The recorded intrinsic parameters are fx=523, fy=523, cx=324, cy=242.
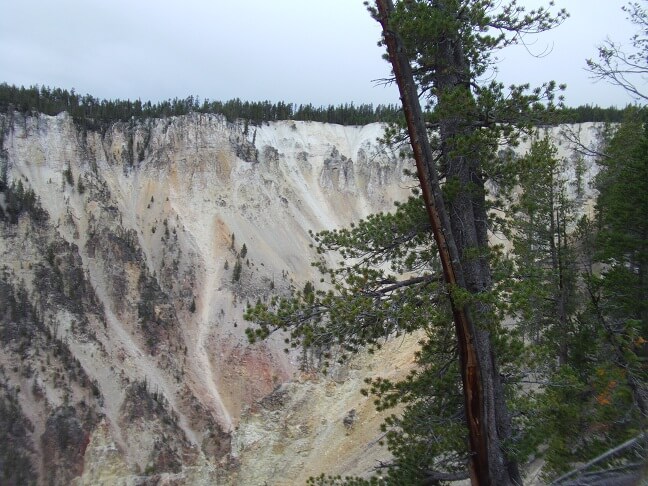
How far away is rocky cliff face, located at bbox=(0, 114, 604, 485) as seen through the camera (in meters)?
24.1

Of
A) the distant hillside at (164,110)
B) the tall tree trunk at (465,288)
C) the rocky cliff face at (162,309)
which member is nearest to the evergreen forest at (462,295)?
the tall tree trunk at (465,288)

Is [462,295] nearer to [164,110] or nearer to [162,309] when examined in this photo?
[162,309]

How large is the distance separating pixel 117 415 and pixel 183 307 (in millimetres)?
9716

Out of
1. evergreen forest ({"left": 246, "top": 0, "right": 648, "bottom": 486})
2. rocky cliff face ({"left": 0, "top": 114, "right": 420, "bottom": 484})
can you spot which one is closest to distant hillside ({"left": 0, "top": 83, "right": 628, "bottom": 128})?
rocky cliff face ({"left": 0, "top": 114, "right": 420, "bottom": 484})

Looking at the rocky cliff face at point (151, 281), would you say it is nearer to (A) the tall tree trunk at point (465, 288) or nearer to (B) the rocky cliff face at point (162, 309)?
(B) the rocky cliff face at point (162, 309)

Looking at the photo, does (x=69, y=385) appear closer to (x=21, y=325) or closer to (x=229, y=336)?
(x=21, y=325)

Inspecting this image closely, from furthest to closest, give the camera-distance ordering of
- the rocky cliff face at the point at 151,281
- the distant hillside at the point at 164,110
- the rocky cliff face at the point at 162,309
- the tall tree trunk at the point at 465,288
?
the distant hillside at the point at 164,110, the rocky cliff face at the point at 151,281, the rocky cliff face at the point at 162,309, the tall tree trunk at the point at 465,288

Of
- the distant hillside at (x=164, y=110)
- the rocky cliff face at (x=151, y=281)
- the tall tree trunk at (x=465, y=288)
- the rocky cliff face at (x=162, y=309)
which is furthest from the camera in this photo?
the distant hillside at (x=164, y=110)

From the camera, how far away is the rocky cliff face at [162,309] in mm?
24141

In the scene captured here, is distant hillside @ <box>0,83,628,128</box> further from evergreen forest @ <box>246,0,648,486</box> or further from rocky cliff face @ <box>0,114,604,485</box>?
evergreen forest @ <box>246,0,648,486</box>

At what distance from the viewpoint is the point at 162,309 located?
111ft

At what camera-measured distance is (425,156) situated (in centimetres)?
647

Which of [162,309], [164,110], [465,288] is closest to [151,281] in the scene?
[162,309]

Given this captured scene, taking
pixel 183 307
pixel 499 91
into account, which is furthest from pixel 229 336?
pixel 499 91
